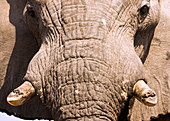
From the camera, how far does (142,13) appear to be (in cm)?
258

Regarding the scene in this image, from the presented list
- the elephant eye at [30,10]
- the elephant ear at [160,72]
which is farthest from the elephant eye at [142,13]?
the elephant eye at [30,10]

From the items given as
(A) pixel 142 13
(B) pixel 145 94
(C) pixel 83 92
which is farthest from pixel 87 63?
(A) pixel 142 13

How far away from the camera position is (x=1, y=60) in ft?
9.59

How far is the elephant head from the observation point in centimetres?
214

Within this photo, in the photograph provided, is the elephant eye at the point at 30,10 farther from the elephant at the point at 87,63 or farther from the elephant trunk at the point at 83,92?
the elephant trunk at the point at 83,92

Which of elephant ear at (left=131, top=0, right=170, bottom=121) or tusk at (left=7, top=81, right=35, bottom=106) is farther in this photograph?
elephant ear at (left=131, top=0, right=170, bottom=121)

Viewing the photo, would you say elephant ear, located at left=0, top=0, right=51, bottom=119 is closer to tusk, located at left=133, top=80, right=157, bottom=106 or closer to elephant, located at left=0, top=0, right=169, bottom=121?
elephant, located at left=0, top=0, right=169, bottom=121

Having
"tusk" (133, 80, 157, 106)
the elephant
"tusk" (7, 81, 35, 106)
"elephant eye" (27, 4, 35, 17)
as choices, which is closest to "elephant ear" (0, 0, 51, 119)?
"elephant eye" (27, 4, 35, 17)

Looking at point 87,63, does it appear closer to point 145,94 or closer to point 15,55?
point 145,94

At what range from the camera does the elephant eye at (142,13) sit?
2.56 meters

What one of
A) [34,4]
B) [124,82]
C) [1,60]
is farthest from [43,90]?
[1,60]

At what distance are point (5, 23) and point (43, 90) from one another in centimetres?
83

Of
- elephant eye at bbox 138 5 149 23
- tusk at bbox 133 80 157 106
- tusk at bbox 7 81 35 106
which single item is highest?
elephant eye at bbox 138 5 149 23

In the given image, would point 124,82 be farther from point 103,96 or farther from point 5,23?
point 5,23
